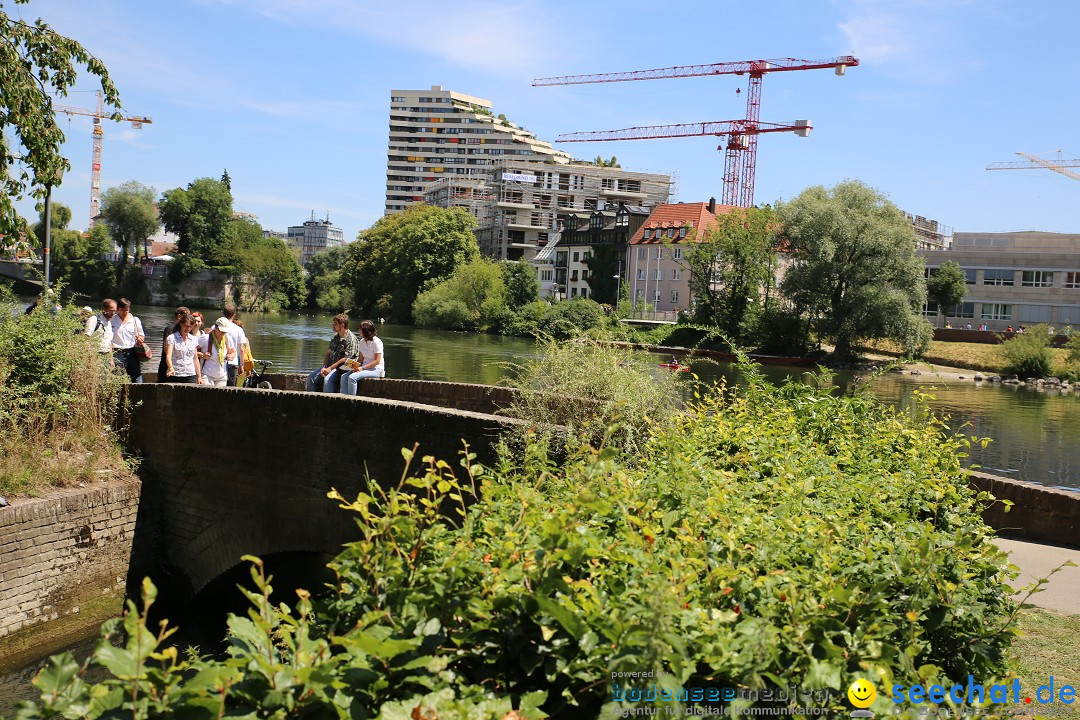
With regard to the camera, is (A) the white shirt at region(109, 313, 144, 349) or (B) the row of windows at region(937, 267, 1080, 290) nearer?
(A) the white shirt at region(109, 313, 144, 349)

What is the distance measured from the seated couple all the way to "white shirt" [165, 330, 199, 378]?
69.4 inches

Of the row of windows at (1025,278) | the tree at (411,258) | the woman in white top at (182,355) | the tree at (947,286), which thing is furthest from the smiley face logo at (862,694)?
the tree at (411,258)

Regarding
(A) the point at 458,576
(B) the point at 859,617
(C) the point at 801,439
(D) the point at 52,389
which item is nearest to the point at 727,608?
(B) the point at 859,617

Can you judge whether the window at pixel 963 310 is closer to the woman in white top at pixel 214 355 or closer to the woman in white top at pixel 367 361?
the woman in white top at pixel 367 361

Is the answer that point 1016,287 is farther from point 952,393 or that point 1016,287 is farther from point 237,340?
point 237,340

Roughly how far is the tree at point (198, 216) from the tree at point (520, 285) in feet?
127

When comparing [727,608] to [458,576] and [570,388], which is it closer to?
[458,576]

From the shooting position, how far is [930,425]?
7.52 m

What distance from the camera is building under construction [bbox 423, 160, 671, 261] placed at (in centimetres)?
12588

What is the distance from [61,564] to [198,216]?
335 feet

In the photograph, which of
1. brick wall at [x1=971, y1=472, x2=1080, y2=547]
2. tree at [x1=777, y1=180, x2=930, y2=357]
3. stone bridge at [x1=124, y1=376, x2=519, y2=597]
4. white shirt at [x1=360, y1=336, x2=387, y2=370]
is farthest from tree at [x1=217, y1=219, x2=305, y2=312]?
brick wall at [x1=971, y1=472, x2=1080, y2=547]

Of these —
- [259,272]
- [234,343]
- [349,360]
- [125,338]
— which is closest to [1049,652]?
[349,360]

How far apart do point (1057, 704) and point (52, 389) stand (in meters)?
10.7

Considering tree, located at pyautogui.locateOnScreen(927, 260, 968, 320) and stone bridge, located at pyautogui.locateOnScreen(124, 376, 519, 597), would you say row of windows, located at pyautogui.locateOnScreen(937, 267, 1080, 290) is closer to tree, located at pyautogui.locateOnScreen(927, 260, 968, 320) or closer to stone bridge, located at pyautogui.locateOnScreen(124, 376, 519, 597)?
tree, located at pyautogui.locateOnScreen(927, 260, 968, 320)
